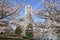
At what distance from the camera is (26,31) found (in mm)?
4777

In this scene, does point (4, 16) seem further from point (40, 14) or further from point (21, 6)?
point (40, 14)

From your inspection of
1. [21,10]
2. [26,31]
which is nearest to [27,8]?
[21,10]

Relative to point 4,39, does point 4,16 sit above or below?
above

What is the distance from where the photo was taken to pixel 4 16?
486 cm

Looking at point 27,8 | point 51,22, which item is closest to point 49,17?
point 51,22

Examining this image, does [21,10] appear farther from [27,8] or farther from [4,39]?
[4,39]

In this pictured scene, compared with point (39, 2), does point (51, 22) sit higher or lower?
lower

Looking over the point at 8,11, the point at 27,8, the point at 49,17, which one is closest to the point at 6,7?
the point at 8,11

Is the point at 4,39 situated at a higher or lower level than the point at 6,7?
lower

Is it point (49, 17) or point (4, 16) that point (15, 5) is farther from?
point (49, 17)

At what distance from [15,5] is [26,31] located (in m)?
0.53

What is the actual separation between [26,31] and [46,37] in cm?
38

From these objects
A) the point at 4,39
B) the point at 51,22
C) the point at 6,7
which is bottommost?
the point at 4,39

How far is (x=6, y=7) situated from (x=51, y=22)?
2.90ft
